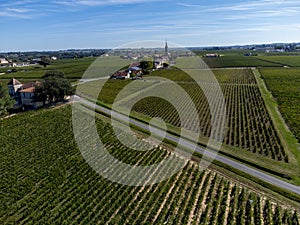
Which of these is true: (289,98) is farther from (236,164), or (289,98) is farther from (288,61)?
(288,61)

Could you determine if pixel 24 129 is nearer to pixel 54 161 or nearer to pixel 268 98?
pixel 54 161

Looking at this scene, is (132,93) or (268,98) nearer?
(268,98)

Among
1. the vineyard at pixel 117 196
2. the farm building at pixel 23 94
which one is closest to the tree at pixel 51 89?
the farm building at pixel 23 94

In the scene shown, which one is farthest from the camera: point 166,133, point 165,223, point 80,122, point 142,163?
point 80,122

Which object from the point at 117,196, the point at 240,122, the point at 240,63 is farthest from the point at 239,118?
the point at 240,63

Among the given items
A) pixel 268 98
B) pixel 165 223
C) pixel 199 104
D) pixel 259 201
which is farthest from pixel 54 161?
pixel 268 98

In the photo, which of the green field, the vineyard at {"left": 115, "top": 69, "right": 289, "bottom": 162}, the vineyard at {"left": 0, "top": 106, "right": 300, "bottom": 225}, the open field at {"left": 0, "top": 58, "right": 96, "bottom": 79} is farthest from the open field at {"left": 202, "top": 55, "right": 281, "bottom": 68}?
the vineyard at {"left": 0, "top": 106, "right": 300, "bottom": 225}
